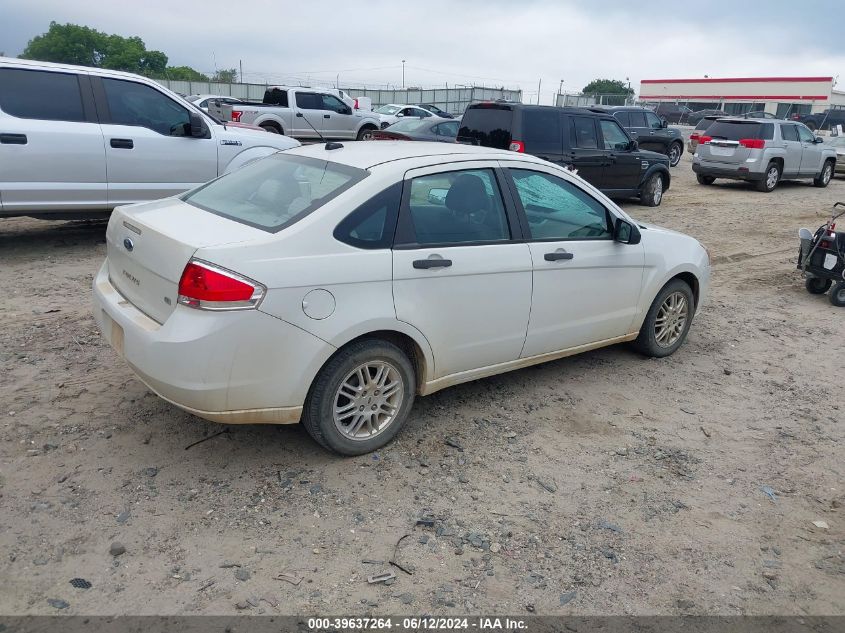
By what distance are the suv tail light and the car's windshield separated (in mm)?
12762

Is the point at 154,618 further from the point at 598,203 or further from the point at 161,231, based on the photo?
the point at 598,203

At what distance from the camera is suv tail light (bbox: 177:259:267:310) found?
3275mm

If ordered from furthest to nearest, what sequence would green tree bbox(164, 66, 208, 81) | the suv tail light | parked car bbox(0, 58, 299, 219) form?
green tree bbox(164, 66, 208, 81), parked car bbox(0, 58, 299, 219), the suv tail light

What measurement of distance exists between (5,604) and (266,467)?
1354 mm

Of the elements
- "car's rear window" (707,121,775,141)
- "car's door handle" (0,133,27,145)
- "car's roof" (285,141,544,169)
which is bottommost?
"car's door handle" (0,133,27,145)

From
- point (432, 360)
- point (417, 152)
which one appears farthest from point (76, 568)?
point (417, 152)

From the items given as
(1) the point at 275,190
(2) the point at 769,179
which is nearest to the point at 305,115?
(2) the point at 769,179

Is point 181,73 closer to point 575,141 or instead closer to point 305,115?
point 305,115

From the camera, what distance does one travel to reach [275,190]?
410 centimetres

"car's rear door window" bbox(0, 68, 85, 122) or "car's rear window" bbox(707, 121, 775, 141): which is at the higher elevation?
"car's rear window" bbox(707, 121, 775, 141)

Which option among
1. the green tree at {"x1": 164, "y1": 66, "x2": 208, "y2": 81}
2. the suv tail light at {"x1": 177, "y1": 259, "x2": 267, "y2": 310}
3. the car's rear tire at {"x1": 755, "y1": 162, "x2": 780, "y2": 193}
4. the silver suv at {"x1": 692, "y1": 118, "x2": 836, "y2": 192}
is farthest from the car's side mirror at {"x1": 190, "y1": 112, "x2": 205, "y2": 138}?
the green tree at {"x1": 164, "y1": 66, "x2": 208, "y2": 81}

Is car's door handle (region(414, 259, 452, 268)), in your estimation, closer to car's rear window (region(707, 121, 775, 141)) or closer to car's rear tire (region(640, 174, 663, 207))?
car's rear tire (region(640, 174, 663, 207))

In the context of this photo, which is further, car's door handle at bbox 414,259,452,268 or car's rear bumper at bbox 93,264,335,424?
car's door handle at bbox 414,259,452,268

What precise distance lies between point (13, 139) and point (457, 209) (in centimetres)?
532
